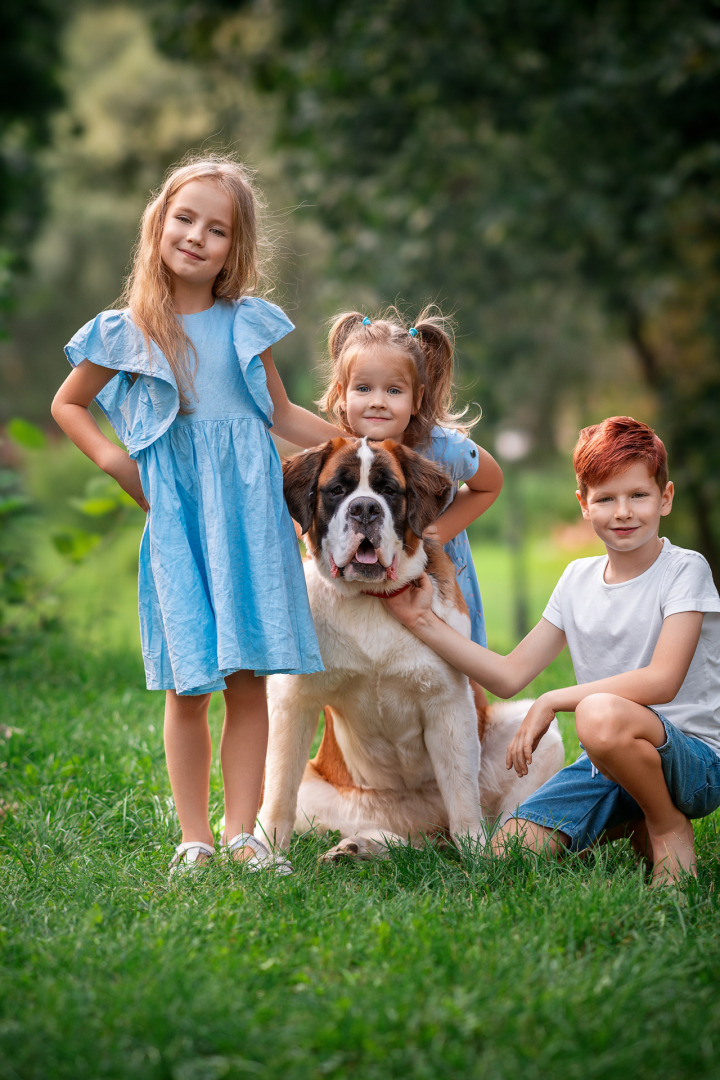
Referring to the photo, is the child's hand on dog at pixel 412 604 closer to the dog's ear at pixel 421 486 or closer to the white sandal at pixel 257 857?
the dog's ear at pixel 421 486

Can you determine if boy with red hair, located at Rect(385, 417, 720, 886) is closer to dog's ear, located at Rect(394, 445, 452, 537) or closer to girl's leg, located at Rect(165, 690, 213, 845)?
dog's ear, located at Rect(394, 445, 452, 537)

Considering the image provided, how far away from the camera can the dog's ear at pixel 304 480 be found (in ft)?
10.1

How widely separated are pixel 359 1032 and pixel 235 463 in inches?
65.5

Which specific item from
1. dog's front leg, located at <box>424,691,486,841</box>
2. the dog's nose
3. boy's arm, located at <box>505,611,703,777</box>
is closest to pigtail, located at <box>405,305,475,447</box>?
the dog's nose

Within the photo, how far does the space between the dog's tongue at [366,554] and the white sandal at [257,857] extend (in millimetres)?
919

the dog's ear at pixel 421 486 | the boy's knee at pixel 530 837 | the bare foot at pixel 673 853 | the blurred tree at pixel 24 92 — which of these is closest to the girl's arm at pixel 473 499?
the dog's ear at pixel 421 486

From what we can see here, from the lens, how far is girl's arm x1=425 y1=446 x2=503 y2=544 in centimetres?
344

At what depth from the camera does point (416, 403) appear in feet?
11.3

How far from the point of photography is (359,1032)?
71.2 inches

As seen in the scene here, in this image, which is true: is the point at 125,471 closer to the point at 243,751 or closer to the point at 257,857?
the point at 243,751

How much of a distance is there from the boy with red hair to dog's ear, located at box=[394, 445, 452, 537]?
0.24 metres

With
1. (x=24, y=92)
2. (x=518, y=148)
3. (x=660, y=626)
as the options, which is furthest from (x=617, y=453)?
(x=24, y=92)

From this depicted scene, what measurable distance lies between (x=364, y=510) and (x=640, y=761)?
108 centimetres

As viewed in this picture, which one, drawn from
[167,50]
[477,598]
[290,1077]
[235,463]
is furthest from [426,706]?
[167,50]
